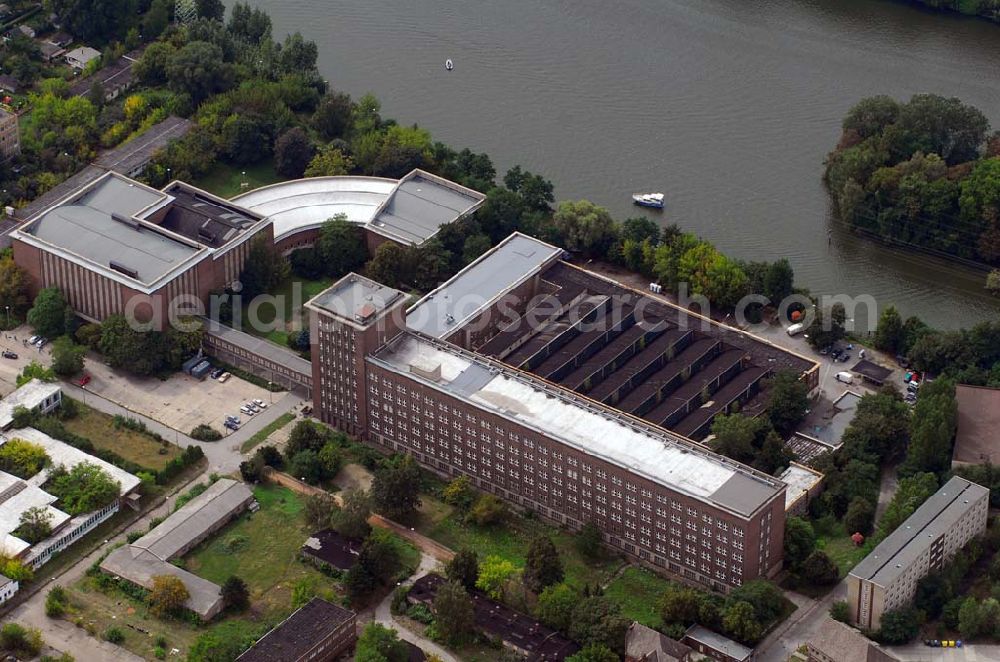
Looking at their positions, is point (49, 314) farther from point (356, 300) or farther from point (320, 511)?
point (320, 511)

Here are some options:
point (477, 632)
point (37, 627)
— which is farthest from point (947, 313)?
point (37, 627)

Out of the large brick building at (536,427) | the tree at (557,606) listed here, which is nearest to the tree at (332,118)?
the large brick building at (536,427)

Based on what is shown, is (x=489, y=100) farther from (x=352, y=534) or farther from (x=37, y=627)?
(x=37, y=627)

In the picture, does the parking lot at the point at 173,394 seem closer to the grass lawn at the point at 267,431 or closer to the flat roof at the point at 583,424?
the grass lawn at the point at 267,431

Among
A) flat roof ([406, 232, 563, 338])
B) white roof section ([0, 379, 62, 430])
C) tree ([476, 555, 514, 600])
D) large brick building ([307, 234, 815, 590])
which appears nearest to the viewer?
tree ([476, 555, 514, 600])

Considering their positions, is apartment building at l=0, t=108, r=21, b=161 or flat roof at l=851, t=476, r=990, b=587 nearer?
flat roof at l=851, t=476, r=990, b=587

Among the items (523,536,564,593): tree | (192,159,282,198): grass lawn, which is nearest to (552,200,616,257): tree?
(192,159,282,198): grass lawn

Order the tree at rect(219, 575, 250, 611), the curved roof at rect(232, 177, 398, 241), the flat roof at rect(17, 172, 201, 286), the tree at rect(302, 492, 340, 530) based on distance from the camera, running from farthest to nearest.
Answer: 1. the curved roof at rect(232, 177, 398, 241)
2. the flat roof at rect(17, 172, 201, 286)
3. the tree at rect(302, 492, 340, 530)
4. the tree at rect(219, 575, 250, 611)

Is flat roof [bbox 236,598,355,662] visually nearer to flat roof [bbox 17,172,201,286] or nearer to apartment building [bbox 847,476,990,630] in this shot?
apartment building [bbox 847,476,990,630]
